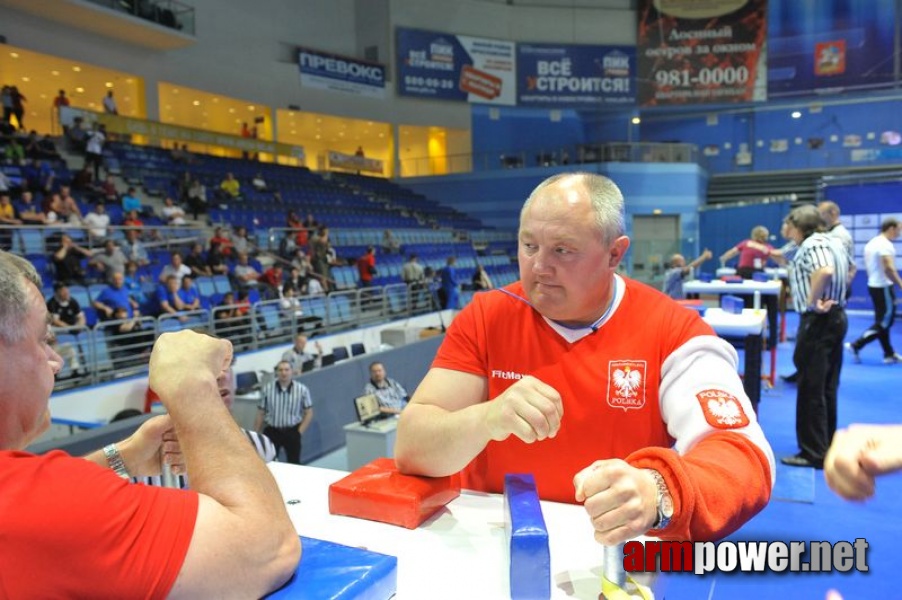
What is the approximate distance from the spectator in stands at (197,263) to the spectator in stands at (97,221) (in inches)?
47.5

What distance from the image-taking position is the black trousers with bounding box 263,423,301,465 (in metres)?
5.89

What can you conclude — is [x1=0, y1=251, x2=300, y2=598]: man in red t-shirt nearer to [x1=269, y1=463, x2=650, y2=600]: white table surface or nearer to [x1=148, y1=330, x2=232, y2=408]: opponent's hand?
[x1=148, y1=330, x2=232, y2=408]: opponent's hand

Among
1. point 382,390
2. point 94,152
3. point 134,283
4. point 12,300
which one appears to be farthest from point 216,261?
point 12,300

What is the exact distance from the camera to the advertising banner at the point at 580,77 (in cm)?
2239

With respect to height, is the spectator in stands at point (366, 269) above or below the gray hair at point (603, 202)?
below

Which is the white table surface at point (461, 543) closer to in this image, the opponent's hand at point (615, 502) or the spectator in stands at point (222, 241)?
the opponent's hand at point (615, 502)

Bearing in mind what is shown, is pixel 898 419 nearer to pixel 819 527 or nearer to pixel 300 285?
pixel 819 527

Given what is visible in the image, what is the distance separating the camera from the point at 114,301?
748cm

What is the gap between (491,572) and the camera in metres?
1.03

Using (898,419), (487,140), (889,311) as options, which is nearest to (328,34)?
(487,140)

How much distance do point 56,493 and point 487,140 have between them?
23446 mm

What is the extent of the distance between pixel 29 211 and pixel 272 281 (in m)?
3.51

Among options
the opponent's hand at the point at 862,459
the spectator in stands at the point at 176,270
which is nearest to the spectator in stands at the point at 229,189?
the spectator in stands at the point at 176,270

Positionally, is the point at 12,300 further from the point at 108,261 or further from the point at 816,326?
the point at 108,261
